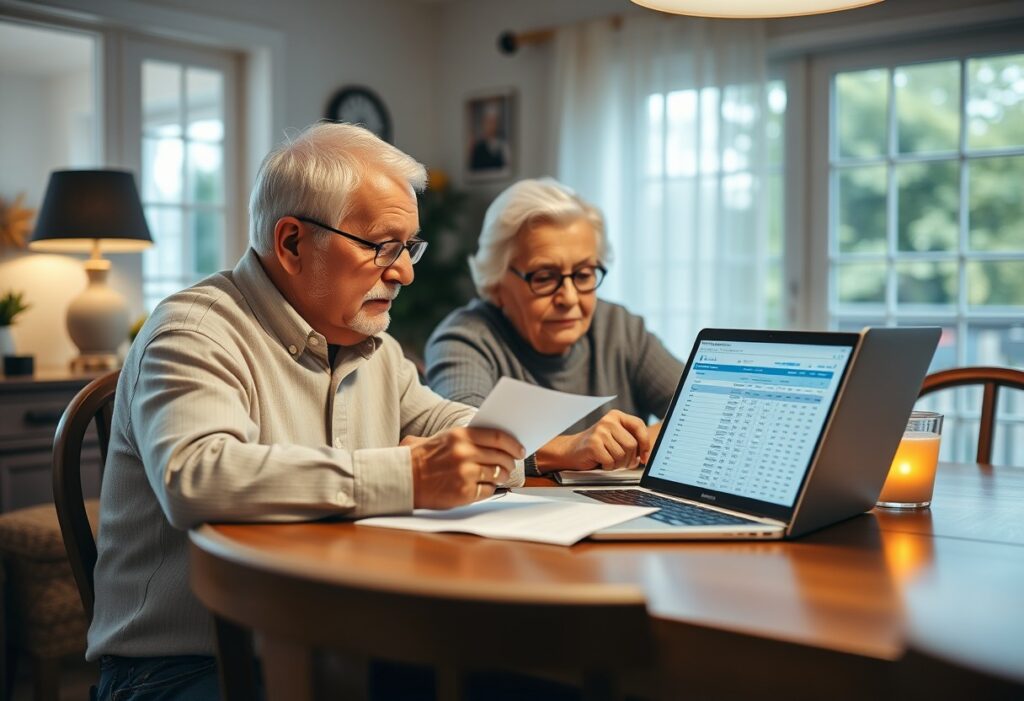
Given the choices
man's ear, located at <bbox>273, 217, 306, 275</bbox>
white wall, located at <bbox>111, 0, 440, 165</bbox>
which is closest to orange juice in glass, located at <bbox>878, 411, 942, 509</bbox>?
man's ear, located at <bbox>273, 217, 306, 275</bbox>

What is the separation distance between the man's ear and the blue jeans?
53 centimetres

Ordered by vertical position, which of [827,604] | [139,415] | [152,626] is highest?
[139,415]

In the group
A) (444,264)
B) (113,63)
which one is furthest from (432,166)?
(113,63)

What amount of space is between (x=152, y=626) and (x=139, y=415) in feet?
0.86

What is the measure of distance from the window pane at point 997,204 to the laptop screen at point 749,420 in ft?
8.52

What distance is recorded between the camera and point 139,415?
1.18 meters

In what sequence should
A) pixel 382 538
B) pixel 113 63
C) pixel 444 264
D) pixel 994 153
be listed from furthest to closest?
1. pixel 444 264
2. pixel 113 63
3. pixel 994 153
4. pixel 382 538

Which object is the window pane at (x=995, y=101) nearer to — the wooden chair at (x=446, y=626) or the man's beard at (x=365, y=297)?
the man's beard at (x=365, y=297)

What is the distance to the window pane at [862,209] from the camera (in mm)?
3740

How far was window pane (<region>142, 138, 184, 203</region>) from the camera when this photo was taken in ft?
13.0

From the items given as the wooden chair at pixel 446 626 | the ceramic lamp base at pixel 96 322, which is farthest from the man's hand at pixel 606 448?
the ceramic lamp base at pixel 96 322

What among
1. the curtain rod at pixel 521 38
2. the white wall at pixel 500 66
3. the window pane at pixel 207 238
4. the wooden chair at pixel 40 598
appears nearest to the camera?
the wooden chair at pixel 40 598

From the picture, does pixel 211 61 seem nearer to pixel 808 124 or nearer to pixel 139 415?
pixel 808 124

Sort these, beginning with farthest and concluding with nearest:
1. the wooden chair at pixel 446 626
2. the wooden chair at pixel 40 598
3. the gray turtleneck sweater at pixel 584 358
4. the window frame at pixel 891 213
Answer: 1. the window frame at pixel 891 213
2. the wooden chair at pixel 40 598
3. the gray turtleneck sweater at pixel 584 358
4. the wooden chair at pixel 446 626
